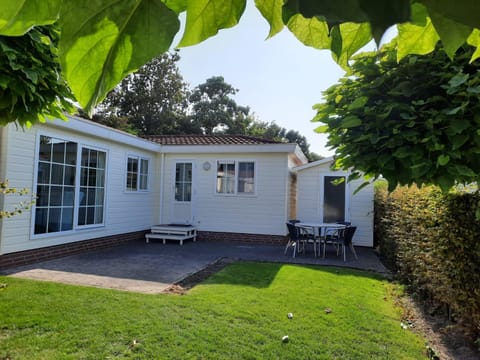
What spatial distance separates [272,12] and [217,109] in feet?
104

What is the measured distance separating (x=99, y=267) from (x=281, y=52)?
7126 mm

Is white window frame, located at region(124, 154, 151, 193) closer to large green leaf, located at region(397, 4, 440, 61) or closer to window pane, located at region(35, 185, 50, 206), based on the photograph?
window pane, located at region(35, 185, 50, 206)

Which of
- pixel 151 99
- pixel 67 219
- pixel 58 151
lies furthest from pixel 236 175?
pixel 151 99

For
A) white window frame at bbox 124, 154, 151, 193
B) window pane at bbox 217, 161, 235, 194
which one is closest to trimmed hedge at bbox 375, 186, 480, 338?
window pane at bbox 217, 161, 235, 194

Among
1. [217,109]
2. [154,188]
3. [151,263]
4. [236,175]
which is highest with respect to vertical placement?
[217,109]

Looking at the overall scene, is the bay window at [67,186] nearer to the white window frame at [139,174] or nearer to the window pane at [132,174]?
the white window frame at [139,174]

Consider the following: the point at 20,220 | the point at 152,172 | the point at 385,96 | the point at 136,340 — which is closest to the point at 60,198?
the point at 20,220

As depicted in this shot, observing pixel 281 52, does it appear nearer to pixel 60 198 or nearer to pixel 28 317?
pixel 28 317

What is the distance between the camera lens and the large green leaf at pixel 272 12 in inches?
18.8

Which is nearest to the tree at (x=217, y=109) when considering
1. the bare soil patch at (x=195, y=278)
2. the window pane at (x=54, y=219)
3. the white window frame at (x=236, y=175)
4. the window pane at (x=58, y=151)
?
the white window frame at (x=236, y=175)

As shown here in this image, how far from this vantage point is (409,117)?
1.42 m

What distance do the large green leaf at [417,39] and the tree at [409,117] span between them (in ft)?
2.95

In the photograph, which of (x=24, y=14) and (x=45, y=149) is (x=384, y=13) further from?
(x=45, y=149)

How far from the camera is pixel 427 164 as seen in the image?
1.32 m
